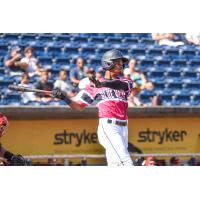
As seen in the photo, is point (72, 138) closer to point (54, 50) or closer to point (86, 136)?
point (86, 136)

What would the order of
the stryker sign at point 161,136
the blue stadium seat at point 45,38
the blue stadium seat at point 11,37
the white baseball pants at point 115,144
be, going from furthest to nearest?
the blue stadium seat at point 45,38
the stryker sign at point 161,136
the blue stadium seat at point 11,37
the white baseball pants at point 115,144

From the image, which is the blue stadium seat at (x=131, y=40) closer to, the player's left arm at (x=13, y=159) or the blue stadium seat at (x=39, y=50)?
the blue stadium seat at (x=39, y=50)

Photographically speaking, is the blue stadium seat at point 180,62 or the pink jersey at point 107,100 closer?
the pink jersey at point 107,100

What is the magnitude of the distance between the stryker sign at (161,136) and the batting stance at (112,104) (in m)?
1.79

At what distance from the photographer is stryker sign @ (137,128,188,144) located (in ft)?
25.9

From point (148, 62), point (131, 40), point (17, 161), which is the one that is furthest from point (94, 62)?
point (17, 161)

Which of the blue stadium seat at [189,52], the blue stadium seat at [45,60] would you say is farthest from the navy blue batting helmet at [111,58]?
the blue stadium seat at [189,52]

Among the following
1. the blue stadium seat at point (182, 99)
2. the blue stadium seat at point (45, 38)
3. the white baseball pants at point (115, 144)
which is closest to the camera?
the white baseball pants at point (115, 144)

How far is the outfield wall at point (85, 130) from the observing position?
7340 millimetres

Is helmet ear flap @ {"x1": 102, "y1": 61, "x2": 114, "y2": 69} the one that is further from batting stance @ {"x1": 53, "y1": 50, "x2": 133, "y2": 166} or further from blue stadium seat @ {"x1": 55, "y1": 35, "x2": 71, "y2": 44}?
blue stadium seat @ {"x1": 55, "y1": 35, "x2": 71, "y2": 44}

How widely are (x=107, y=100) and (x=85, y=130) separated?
1.61 m

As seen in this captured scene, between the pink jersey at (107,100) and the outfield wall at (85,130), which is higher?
the pink jersey at (107,100)
